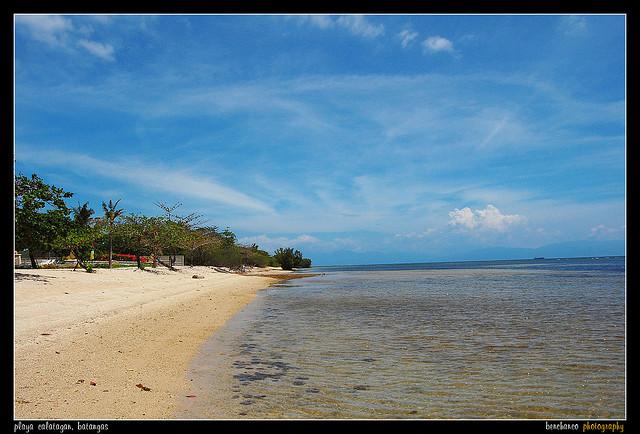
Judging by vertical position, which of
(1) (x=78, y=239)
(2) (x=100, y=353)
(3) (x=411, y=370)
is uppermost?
(1) (x=78, y=239)

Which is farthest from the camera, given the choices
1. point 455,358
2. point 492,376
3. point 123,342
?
point 123,342

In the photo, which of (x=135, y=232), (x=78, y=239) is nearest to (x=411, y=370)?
(x=78, y=239)

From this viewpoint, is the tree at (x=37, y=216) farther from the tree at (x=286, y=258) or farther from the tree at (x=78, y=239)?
the tree at (x=286, y=258)

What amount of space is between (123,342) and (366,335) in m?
6.96

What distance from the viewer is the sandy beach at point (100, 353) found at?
6609 millimetres

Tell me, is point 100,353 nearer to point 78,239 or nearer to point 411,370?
point 411,370

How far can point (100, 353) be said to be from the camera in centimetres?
1016

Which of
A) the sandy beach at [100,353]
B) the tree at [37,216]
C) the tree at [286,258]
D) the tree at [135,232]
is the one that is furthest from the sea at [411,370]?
the tree at [286,258]

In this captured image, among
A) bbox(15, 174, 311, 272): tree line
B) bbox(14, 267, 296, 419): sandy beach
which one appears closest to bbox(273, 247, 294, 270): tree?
bbox(15, 174, 311, 272): tree line

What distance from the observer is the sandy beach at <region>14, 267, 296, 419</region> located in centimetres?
661

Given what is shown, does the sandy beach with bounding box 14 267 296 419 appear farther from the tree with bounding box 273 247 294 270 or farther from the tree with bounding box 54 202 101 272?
the tree with bounding box 273 247 294 270
